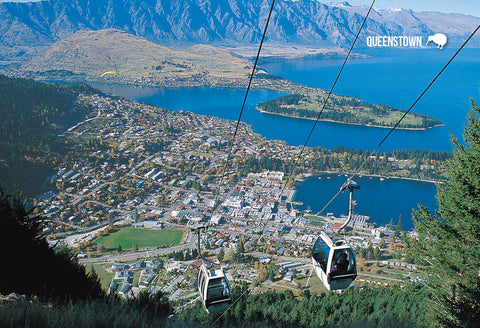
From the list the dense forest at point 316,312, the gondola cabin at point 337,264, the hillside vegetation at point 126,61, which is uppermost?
the hillside vegetation at point 126,61

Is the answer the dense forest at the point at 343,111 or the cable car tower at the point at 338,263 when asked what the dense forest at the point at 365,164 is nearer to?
the dense forest at the point at 343,111

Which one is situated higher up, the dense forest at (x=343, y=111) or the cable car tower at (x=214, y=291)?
the dense forest at (x=343, y=111)

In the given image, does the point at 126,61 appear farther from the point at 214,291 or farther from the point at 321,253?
the point at 321,253

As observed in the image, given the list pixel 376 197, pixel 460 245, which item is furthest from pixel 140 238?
pixel 376 197

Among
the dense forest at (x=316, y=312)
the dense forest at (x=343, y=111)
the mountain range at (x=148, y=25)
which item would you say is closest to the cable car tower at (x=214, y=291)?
the dense forest at (x=316, y=312)

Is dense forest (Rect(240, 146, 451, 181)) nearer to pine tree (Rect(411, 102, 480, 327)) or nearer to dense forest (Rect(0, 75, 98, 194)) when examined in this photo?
dense forest (Rect(0, 75, 98, 194))
